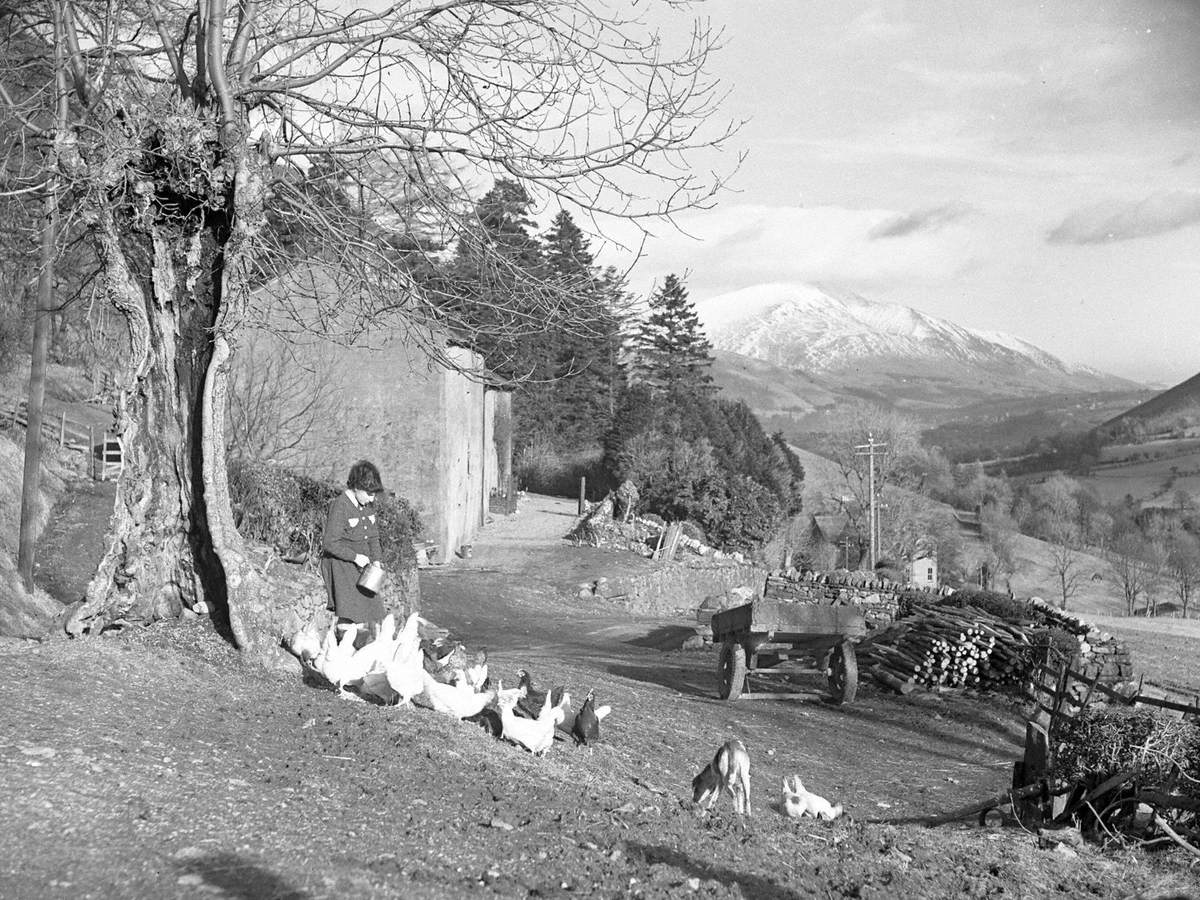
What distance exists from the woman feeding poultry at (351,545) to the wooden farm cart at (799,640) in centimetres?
539

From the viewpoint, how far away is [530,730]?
8117 mm

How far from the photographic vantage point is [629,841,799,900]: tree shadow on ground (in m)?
5.40

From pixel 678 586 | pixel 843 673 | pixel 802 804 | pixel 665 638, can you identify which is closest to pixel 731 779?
pixel 802 804

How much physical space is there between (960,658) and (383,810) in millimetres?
11554

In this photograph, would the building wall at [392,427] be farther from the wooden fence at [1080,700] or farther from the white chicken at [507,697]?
the white chicken at [507,697]

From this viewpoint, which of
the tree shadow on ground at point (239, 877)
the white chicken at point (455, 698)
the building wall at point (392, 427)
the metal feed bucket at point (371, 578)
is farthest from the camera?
the building wall at point (392, 427)

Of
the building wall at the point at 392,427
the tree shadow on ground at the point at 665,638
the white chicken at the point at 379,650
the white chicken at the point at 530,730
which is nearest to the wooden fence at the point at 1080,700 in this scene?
the white chicken at the point at 530,730

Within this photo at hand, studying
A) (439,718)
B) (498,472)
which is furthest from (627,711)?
(498,472)

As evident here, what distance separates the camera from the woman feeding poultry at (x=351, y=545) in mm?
10281

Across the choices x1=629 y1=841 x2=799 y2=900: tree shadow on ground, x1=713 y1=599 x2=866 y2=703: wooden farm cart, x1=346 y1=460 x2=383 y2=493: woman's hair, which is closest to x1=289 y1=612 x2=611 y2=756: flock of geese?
x1=346 y1=460 x2=383 y2=493: woman's hair

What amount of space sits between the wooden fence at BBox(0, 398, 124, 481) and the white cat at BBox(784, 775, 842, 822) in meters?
24.4

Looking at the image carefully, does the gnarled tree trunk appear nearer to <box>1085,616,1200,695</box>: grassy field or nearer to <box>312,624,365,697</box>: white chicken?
<box>312,624,365,697</box>: white chicken

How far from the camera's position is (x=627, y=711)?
1162 centimetres

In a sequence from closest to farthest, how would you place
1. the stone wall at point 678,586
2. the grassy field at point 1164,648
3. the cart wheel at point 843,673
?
the cart wheel at point 843,673 → the grassy field at point 1164,648 → the stone wall at point 678,586
